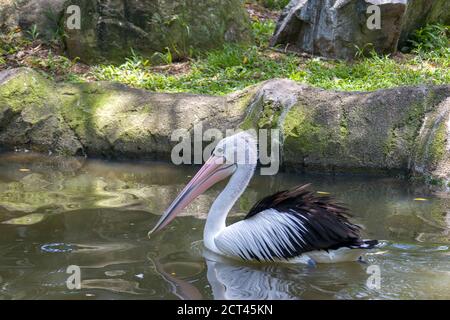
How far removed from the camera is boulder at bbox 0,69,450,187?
802 centimetres

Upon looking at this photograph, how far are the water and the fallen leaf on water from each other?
16 mm

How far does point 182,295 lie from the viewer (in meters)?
4.81

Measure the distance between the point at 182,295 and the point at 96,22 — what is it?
7435 mm

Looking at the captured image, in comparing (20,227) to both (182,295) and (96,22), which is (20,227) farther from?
(96,22)

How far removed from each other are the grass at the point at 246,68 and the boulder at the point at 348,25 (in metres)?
0.20

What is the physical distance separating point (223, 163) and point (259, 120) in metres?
2.39

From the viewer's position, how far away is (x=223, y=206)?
5.80 m

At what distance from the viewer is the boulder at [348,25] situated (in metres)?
10.9
